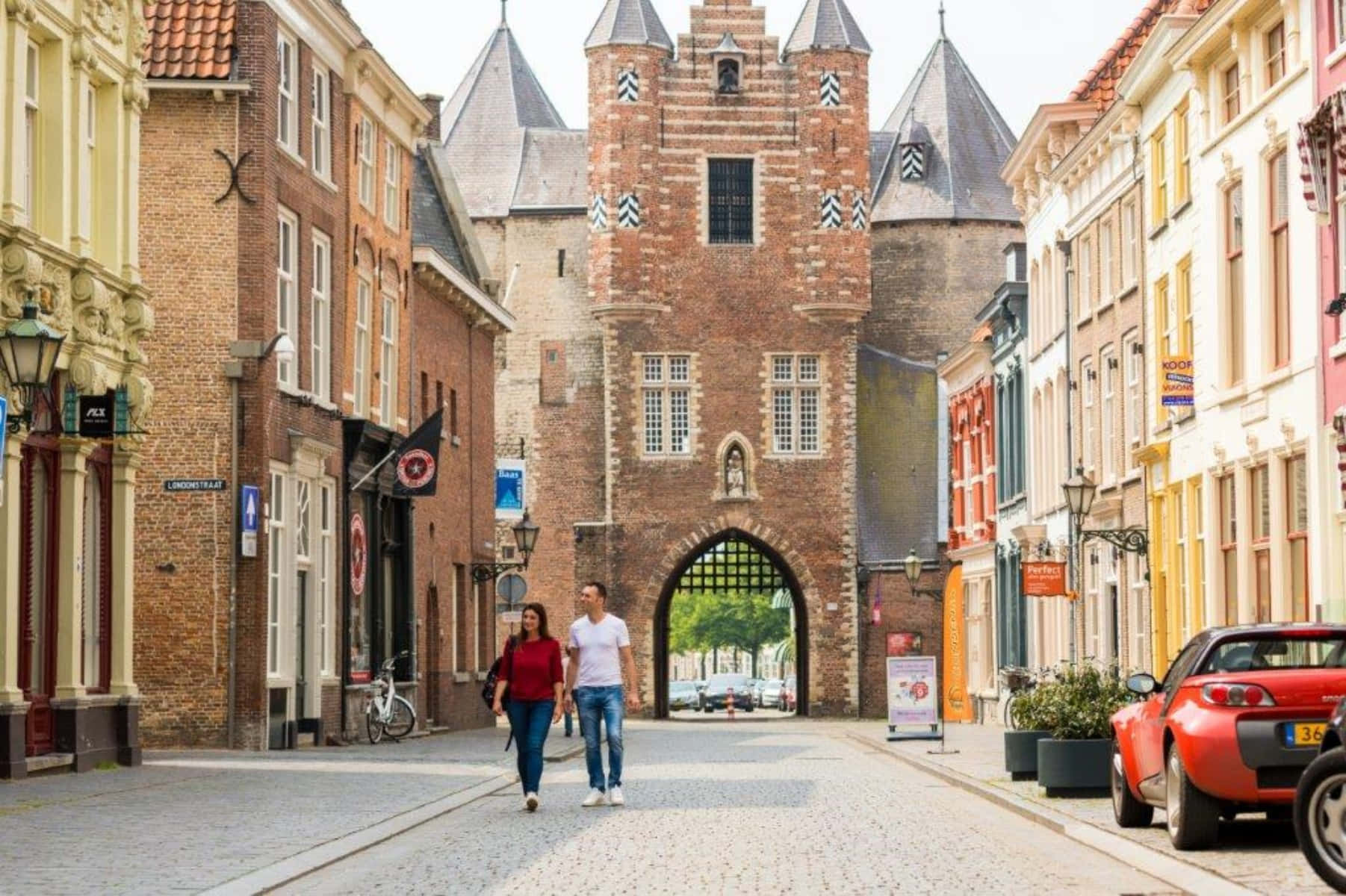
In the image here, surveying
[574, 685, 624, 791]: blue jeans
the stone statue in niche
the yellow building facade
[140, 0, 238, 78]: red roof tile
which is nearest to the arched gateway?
the stone statue in niche

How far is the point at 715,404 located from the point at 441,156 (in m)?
19.7

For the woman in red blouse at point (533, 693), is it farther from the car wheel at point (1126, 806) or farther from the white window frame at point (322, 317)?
the white window frame at point (322, 317)

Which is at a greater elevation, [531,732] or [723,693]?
[531,732]

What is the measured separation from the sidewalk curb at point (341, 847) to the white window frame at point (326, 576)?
11941 mm

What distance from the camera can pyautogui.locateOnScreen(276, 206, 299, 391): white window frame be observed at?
107ft

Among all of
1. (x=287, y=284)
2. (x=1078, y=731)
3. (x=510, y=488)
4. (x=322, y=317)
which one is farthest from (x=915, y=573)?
(x=1078, y=731)

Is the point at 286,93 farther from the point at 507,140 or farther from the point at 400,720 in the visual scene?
the point at 507,140

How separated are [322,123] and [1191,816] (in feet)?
77.3

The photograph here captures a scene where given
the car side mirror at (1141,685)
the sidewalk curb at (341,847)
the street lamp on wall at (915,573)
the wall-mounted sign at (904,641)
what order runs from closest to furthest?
1. the sidewalk curb at (341,847)
2. the car side mirror at (1141,685)
3. the street lamp on wall at (915,573)
4. the wall-mounted sign at (904,641)

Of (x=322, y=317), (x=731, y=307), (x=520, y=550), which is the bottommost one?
(x=520, y=550)

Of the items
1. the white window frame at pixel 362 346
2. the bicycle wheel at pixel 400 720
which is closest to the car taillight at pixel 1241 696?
the bicycle wheel at pixel 400 720

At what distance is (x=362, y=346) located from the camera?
37938mm

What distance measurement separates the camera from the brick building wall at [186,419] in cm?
3080

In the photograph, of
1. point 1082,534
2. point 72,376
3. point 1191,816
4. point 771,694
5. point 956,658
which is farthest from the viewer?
point 771,694
